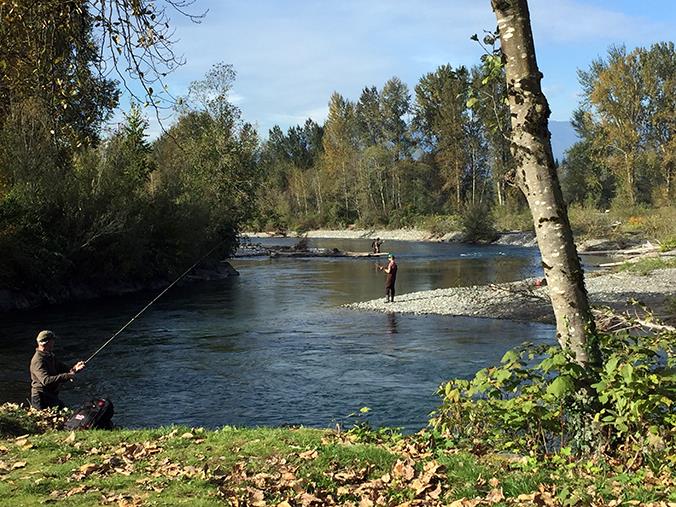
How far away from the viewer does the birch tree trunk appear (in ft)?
21.9

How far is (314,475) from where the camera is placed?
19.9 ft

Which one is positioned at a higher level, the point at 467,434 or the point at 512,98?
the point at 512,98

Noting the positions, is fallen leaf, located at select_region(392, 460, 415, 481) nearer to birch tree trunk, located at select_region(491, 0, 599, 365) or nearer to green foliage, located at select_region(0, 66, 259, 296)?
birch tree trunk, located at select_region(491, 0, 599, 365)

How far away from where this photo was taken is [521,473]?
598 cm

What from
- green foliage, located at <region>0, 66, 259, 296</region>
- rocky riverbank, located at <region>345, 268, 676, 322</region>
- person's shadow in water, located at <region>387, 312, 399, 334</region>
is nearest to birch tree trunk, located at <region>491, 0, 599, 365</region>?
person's shadow in water, located at <region>387, 312, 399, 334</region>

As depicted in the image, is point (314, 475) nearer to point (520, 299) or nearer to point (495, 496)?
point (495, 496)

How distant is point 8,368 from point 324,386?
28.9 feet

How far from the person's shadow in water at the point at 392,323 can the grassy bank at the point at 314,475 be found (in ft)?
50.2

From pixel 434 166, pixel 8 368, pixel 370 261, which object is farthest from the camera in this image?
pixel 434 166

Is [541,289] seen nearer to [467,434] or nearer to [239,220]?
[467,434]

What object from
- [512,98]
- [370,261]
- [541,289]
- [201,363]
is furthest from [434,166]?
[512,98]

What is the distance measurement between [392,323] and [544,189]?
1827 centimetres

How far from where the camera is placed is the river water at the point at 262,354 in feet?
44.2

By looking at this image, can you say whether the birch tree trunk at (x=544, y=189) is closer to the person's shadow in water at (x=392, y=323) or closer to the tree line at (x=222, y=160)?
the tree line at (x=222, y=160)
